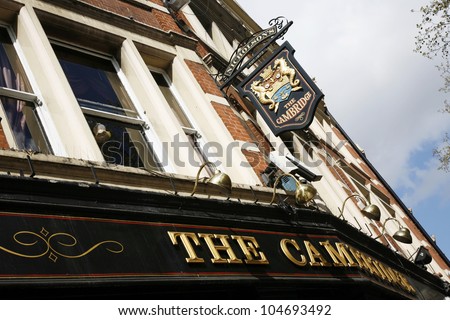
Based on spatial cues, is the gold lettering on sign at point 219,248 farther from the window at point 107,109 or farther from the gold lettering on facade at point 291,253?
the window at point 107,109

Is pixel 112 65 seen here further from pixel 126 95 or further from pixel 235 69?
pixel 235 69

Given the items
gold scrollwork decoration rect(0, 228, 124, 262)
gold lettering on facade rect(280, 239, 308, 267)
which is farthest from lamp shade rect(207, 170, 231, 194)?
gold scrollwork decoration rect(0, 228, 124, 262)

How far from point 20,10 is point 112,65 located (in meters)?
1.65

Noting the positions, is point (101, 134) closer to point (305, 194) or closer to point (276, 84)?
point (305, 194)

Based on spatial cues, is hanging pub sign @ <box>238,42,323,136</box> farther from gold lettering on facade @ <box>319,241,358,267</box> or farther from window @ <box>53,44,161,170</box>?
window @ <box>53,44,161,170</box>

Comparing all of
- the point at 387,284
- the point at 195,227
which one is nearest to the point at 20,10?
the point at 195,227

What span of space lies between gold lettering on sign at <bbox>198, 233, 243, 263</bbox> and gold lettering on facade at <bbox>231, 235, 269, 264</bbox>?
162mm

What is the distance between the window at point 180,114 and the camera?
7809 millimetres

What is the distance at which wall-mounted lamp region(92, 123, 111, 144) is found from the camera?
636 cm

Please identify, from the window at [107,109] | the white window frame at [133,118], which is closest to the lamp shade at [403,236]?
the white window frame at [133,118]

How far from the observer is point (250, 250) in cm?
577

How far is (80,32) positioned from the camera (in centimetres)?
763

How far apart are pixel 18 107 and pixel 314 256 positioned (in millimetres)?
4167

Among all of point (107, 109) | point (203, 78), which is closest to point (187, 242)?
point (107, 109)
